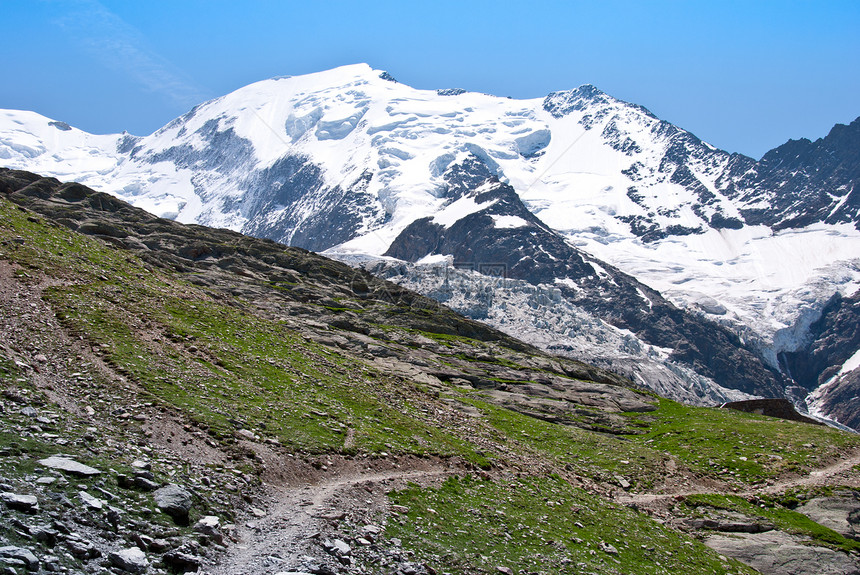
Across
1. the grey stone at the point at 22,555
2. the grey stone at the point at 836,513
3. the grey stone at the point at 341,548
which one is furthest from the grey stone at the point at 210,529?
the grey stone at the point at 836,513

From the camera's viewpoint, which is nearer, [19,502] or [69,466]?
[19,502]

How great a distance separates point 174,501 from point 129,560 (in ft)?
8.59

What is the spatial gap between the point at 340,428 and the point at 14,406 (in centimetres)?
1184

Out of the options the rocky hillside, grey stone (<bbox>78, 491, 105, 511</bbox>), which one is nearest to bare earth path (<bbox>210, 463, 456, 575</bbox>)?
the rocky hillside

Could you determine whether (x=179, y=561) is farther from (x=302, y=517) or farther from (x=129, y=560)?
(x=302, y=517)

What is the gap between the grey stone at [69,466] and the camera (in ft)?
49.3

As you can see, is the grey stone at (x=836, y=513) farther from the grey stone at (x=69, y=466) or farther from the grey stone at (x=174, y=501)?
the grey stone at (x=69, y=466)

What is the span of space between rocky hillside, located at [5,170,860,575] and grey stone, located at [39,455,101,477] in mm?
64

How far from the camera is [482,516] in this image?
20969 mm

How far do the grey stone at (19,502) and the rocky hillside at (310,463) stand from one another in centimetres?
3

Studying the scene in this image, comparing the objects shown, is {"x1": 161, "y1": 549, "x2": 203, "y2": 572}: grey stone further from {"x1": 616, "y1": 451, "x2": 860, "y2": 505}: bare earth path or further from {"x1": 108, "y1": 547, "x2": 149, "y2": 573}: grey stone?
{"x1": 616, "y1": 451, "x2": 860, "y2": 505}: bare earth path

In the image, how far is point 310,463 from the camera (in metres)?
21.7

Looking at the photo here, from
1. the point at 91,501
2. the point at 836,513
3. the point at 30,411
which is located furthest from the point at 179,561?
the point at 836,513

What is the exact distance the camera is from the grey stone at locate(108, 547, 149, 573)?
13.0 metres
